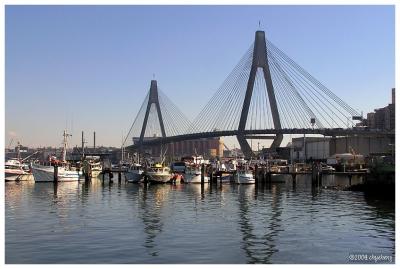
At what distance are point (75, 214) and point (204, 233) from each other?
10.0m

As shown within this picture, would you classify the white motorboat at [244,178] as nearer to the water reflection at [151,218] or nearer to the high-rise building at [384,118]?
the water reflection at [151,218]

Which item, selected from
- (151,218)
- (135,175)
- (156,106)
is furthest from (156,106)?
(151,218)

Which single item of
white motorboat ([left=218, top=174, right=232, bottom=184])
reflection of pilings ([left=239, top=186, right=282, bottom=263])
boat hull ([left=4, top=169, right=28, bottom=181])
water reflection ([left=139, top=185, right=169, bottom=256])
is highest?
boat hull ([left=4, top=169, right=28, bottom=181])

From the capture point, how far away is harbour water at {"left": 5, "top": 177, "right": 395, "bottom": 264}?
19.0 m

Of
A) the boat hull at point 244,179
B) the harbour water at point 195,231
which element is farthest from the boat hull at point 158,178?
the harbour water at point 195,231

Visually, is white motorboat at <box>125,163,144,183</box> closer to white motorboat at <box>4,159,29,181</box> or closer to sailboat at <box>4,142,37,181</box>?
sailboat at <box>4,142,37,181</box>

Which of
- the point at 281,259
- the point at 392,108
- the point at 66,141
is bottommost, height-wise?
the point at 281,259

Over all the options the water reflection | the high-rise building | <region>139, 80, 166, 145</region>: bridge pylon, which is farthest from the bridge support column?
the water reflection

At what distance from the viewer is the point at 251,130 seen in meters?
103

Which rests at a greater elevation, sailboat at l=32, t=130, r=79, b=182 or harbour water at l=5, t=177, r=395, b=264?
sailboat at l=32, t=130, r=79, b=182

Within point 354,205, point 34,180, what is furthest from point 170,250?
point 34,180

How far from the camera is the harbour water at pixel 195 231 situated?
750 inches

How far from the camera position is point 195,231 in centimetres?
2408

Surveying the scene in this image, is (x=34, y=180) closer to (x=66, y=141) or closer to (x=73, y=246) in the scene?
(x=66, y=141)
